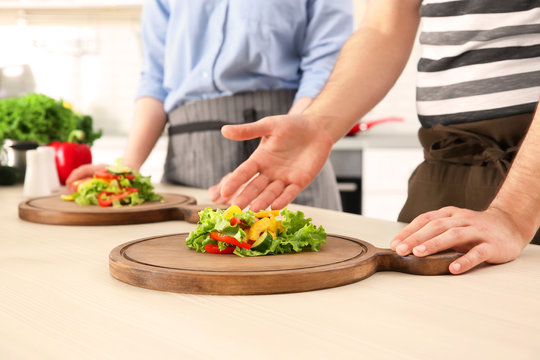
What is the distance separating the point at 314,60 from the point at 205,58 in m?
0.32

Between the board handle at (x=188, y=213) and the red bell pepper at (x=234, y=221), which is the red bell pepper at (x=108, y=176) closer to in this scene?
the board handle at (x=188, y=213)

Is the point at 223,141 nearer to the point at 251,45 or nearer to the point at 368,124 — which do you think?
the point at 251,45

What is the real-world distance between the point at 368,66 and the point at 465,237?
574mm

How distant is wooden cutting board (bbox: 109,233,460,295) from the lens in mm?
781

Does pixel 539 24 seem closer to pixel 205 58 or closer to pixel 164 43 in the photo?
pixel 205 58

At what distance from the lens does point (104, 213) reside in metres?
1.30

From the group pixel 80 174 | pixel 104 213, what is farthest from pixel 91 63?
pixel 104 213

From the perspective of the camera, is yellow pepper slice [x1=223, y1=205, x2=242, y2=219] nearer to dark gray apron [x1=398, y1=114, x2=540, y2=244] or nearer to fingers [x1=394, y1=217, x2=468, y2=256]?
fingers [x1=394, y1=217, x2=468, y2=256]

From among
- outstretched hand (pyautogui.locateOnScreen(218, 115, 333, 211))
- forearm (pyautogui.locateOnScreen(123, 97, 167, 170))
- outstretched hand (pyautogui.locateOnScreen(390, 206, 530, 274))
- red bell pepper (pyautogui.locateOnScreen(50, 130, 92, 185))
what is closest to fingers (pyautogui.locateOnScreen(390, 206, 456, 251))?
outstretched hand (pyautogui.locateOnScreen(390, 206, 530, 274))

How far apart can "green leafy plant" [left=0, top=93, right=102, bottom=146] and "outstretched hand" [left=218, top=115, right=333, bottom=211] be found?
1.07 meters

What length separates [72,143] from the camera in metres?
2.08

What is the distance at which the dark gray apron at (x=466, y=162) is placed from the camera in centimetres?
121

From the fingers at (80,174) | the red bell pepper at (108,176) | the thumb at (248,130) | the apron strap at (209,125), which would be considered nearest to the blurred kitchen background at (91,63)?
the apron strap at (209,125)

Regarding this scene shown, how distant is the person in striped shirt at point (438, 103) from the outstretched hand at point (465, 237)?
0.49 feet
